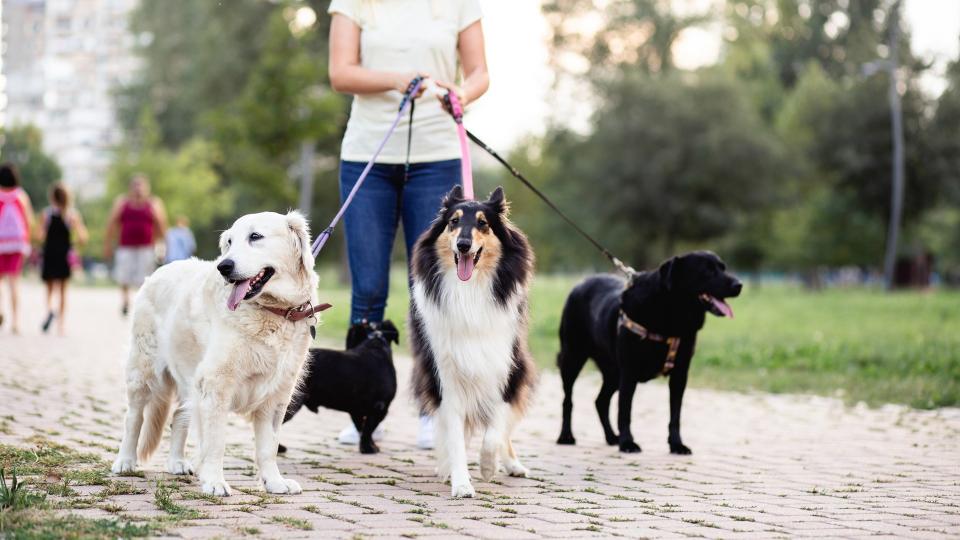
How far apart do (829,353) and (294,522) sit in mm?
10857

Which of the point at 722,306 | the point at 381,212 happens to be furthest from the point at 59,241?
the point at 722,306

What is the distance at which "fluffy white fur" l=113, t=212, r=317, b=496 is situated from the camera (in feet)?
16.8

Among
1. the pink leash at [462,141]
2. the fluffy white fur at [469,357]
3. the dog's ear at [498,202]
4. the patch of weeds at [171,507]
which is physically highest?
the pink leash at [462,141]

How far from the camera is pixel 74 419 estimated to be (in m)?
7.63

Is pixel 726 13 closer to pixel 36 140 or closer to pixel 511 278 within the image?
pixel 36 140

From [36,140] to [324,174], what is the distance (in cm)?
2454

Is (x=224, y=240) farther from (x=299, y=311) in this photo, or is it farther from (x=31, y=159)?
(x=31, y=159)

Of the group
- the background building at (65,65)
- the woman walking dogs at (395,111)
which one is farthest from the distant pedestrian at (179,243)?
the background building at (65,65)

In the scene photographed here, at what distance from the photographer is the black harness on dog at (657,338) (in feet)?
23.0

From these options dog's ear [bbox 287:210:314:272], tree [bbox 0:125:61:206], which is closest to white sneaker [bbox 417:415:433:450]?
dog's ear [bbox 287:210:314:272]

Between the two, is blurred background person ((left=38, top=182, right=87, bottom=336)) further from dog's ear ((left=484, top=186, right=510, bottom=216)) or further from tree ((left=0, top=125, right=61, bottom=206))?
tree ((left=0, top=125, right=61, bottom=206))

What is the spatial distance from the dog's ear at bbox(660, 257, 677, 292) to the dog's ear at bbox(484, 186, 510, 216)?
1653mm

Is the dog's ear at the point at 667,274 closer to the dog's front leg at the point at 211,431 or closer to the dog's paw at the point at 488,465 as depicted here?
the dog's paw at the point at 488,465

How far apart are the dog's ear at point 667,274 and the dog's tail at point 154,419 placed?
303cm
